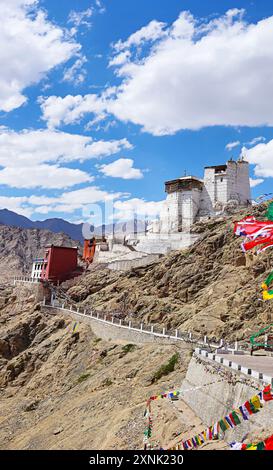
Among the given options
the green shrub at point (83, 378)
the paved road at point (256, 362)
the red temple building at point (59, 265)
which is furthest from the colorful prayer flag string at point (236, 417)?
the red temple building at point (59, 265)

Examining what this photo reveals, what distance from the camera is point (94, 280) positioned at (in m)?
56.5

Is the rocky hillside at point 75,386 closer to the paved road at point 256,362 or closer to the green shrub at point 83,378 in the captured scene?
the green shrub at point 83,378

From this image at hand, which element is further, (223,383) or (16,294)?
(16,294)

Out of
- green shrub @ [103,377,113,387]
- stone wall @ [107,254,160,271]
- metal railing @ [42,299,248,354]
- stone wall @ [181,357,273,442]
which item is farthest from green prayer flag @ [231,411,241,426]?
stone wall @ [107,254,160,271]

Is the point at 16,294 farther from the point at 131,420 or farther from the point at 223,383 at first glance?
the point at 223,383

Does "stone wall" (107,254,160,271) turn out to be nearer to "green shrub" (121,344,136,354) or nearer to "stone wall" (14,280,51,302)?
"stone wall" (14,280,51,302)

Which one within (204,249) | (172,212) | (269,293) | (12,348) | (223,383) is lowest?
→ (12,348)

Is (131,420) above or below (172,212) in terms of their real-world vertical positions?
below

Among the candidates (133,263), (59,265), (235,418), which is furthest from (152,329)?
(59,265)

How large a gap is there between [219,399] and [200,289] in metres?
25.1

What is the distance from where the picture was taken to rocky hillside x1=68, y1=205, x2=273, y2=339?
3488 centimetres

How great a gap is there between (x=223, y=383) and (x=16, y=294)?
163 ft

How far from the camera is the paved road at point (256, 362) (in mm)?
19094
